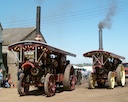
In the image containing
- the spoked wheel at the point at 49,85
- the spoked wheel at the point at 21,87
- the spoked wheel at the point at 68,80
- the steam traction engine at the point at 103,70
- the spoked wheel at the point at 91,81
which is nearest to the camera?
the spoked wheel at the point at 49,85

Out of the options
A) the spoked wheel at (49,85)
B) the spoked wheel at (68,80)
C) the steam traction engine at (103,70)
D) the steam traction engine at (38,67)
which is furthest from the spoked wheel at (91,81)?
the spoked wheel at (49,85)

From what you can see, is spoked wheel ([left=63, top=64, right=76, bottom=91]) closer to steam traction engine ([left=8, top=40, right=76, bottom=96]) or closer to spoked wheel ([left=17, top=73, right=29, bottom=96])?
steam traction engine ([left=8, top=40, right=76, bottom=96])

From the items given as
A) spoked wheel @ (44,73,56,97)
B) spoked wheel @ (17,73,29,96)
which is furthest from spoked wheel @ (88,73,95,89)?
spoked wheel @ (17,73,29,96)

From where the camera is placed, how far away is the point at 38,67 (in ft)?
36.7

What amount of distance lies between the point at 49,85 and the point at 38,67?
88cm

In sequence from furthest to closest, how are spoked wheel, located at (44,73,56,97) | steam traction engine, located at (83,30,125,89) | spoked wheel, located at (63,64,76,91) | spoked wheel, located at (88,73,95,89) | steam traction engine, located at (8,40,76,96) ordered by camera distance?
spoked wheel, located at (88,73,95,89) → steam traction engine, located at (83,30,125,89) → spoked wheel, located at (63,64,76,91) → steam traction engine, located at (8,40,76,96) → spoked wheel, located at (44,73,56,97)

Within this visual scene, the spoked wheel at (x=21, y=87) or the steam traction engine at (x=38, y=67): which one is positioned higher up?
the steam traction engine at (x=38, y=67)

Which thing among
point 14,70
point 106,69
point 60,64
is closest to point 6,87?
point 14,70

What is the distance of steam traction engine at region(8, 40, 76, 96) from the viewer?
36.0 ft

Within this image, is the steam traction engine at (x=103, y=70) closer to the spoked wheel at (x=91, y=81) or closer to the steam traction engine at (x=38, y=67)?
the spoked wheel at (x=91, y=81)

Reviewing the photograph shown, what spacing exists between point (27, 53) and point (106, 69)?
4944 mm

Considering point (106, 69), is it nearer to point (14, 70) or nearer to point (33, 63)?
point (33, 63)

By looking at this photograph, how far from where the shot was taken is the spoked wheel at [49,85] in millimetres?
10820

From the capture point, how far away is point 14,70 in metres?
20.4
